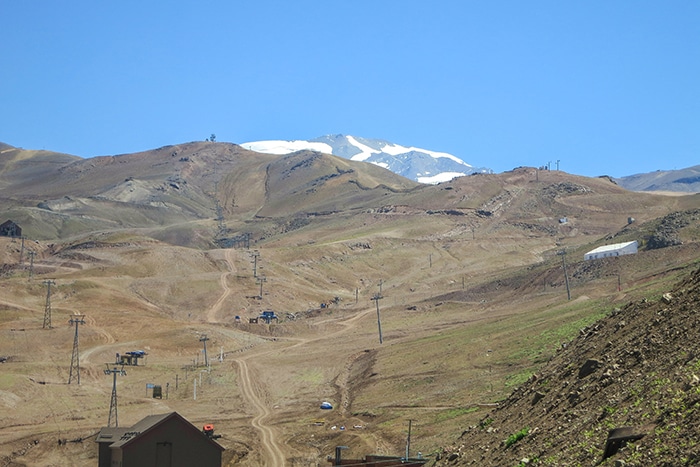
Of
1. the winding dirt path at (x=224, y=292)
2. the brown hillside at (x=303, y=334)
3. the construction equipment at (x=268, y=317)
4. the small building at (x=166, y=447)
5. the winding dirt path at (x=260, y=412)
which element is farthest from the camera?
the winding dirt path at (x=224, y=292)

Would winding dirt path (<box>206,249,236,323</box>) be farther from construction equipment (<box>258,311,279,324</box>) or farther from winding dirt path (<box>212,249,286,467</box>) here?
construction equipment (<box>258,311,279,324</box>)

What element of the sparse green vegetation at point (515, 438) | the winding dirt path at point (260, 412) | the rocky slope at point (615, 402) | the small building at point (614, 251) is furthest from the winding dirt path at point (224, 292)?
the sparse green vegetation at point (515, 438)

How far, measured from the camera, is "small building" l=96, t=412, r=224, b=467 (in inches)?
1527

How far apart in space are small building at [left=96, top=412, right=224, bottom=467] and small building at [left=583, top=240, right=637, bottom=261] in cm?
9841

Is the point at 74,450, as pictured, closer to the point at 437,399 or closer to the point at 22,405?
the point at 22,405

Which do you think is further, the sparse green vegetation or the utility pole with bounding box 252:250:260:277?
the utility pole with bounding box 252:250:260:277

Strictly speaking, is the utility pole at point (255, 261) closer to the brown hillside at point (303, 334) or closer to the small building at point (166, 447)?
the brown hillside at point (303, 334)

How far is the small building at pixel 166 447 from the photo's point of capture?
3878cm

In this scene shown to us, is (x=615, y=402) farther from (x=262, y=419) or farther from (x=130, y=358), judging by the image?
(x=130, y=358)

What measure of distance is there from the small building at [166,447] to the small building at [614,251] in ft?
323

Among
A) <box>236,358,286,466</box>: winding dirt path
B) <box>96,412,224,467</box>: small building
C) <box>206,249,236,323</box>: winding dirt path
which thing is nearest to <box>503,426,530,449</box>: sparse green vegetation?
<box>96,412,224,467</box>: small building

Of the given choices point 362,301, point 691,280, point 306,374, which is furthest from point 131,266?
point 691,280

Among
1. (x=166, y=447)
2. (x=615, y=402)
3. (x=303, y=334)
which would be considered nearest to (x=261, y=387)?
(x=303, y=334)

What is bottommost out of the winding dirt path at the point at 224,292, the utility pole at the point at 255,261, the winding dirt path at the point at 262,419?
the winding dirt path at the point at 262,419
